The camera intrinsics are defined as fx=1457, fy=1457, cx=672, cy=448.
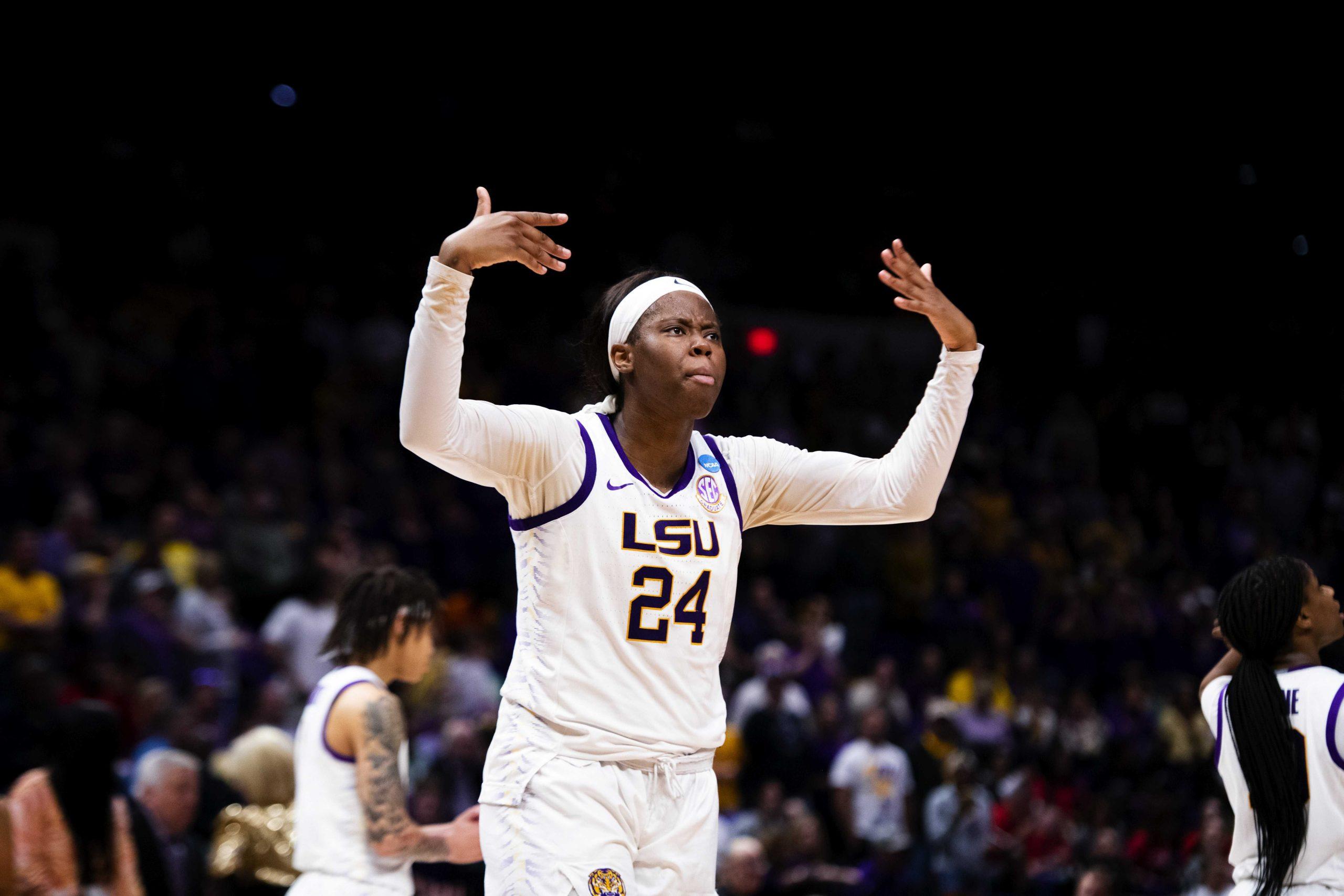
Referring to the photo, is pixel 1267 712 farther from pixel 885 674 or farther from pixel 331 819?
pixel 885 674

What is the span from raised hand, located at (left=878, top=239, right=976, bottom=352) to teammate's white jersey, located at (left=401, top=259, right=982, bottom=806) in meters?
0.68

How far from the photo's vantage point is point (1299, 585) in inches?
173

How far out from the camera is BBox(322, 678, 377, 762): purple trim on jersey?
4430 millimetres

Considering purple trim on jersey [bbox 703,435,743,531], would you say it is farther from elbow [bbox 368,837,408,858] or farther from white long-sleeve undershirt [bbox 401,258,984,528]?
elbow [bbox 368,837,408,858]

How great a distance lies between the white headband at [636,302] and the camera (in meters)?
3.64

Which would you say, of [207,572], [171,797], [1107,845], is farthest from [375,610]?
[1107,845]

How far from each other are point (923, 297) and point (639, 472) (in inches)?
32.4

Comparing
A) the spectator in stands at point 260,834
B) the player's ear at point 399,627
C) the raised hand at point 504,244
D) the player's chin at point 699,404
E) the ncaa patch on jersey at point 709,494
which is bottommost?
the spectator in stands at point 260,834

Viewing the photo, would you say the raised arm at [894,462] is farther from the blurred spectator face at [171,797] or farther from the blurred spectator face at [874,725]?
the blurred spectator face at [874,725]

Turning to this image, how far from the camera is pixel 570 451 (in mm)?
3449

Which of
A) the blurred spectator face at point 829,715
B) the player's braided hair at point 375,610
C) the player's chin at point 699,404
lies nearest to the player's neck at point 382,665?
the player's braided hair at point 375,610

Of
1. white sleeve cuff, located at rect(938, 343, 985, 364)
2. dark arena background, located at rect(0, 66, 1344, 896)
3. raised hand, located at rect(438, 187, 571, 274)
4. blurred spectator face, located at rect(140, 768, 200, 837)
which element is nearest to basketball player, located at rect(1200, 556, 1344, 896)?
white sleeve cuff, located at rect(938, 343, 985, 364)

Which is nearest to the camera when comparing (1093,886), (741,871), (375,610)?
(375,610)

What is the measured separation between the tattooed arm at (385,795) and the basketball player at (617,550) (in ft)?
3.50
